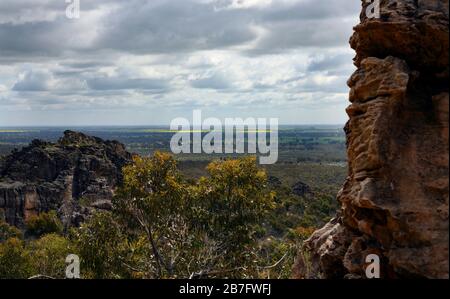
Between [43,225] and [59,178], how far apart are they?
559 inches

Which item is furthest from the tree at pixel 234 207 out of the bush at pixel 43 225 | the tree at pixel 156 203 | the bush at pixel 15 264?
the bush at pixel 43 225

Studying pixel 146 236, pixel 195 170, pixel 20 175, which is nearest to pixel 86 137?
pixel 20 175

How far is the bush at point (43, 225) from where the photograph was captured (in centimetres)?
5302

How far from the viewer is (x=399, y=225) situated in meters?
9.77

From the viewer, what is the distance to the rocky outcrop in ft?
203

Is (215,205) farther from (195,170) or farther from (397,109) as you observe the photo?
(195,170)

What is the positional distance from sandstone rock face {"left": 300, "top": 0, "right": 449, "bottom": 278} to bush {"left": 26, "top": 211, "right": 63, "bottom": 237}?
154ft

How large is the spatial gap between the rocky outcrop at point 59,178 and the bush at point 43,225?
2.51 meters

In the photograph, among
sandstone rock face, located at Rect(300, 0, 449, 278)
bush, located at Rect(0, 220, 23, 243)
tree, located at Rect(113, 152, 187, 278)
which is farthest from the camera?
bush, located at Rect(0, 220, 23, 243)

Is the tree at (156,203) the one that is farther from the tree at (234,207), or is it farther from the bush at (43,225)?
the bush at (43,225)

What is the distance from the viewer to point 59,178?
6800 cm

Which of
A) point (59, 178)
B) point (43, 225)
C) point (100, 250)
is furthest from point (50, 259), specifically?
point (59, 178)

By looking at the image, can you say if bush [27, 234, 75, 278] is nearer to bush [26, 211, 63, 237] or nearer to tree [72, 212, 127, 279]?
tree [72, 212, 127, 279]

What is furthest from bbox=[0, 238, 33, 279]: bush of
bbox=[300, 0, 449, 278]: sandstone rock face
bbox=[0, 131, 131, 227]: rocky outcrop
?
bbox=[0, 131, 131, 227]: rocky outcrop
